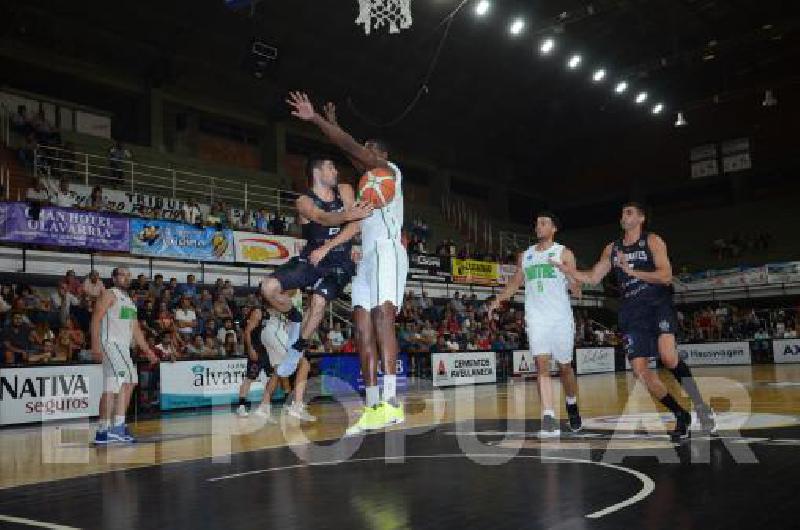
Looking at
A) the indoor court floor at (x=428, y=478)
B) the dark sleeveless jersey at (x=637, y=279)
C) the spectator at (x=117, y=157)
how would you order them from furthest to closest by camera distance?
the spectator at (x=117, y=157)
the dark sleeveless jersey at (x=637, y=279)
the indoor court floor at (x=428, y=478)

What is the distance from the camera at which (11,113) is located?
63.6 ft

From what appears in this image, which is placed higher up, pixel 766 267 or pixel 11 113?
pixel 11 113

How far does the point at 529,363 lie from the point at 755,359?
28.7 feet

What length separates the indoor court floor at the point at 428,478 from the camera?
351cm

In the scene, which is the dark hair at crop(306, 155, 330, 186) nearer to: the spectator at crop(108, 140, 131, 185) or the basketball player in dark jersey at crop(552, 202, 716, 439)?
the basketball player in dark jersey at crop(552, 202, 716, 439)

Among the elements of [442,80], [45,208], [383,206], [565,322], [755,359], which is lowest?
[755,359]

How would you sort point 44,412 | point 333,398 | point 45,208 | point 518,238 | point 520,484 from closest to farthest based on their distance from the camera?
point 520,484
point 44,412
point 45,208
point 333,398
point 518,238

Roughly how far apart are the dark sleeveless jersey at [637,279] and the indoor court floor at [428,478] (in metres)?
1.27

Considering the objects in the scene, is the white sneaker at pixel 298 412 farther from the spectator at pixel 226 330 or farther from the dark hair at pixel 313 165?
the spectator at pixel 226 330

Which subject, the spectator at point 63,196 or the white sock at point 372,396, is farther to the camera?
the spectator at point 63,196

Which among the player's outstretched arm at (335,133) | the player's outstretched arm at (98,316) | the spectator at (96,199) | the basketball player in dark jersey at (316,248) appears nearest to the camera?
the player's outstretched arm at (335,133)

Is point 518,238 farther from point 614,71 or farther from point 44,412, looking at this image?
point 44,412

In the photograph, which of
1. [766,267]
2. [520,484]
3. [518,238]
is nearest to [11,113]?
[520,484]

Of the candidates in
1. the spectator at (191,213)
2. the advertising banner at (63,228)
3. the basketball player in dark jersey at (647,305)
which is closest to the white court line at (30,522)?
the basketball player in dark jersey at (647,305)
